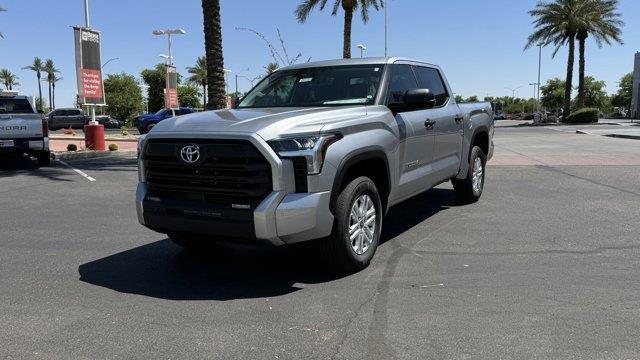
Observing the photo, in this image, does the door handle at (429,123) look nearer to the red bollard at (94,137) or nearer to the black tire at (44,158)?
the black tire at (44,158)

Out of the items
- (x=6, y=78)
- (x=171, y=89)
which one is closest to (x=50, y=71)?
(x=6, y=78)

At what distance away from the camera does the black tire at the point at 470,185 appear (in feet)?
26.3

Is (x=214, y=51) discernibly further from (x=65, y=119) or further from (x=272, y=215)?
(x=65, y=119)

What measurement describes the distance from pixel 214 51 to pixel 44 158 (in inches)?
208

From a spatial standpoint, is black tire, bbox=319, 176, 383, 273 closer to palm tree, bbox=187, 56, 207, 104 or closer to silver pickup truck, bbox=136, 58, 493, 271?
silver pickup truck, bbox=136, 58, 493, 271

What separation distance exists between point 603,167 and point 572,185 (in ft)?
10.9

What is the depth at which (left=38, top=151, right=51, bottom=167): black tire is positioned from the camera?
14049mm

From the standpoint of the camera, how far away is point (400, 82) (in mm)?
6148

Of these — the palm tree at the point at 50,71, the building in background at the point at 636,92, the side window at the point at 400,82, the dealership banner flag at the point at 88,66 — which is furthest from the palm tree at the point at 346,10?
the palm tree at the point at 50,71

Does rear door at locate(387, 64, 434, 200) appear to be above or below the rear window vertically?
below

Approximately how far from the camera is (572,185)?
10266mm

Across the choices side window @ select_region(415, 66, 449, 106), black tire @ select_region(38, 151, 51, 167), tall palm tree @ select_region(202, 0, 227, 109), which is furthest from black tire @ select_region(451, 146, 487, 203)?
black tire @ select_region(38, 151, 51, 167)

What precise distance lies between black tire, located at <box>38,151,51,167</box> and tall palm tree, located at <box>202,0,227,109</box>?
14.6 ft

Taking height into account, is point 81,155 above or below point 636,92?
below
